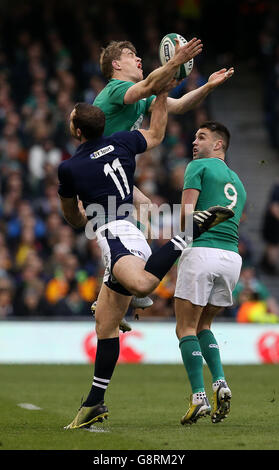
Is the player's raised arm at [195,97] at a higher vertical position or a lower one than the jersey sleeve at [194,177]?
higher

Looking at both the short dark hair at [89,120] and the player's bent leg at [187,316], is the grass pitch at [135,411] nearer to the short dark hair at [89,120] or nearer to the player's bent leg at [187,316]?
the player's bent leg at [187,316]

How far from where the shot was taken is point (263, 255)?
66.2ft

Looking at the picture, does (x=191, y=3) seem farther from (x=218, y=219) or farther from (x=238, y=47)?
(x=218, y=219)

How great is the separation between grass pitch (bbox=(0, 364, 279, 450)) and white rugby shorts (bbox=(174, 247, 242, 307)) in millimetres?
1001

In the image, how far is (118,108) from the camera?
332 inches

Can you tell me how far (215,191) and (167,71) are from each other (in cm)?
106

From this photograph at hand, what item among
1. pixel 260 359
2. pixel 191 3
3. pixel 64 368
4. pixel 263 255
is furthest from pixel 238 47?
pixel 64 368

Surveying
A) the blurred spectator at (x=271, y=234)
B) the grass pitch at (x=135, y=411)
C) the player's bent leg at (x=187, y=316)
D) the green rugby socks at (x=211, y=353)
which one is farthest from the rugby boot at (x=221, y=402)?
the blurred spectator at (x=271, y=234)

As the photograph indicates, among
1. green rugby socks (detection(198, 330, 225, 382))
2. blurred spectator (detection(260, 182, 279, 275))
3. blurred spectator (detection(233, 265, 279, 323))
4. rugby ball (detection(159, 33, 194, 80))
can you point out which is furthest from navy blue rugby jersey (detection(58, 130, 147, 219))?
blurred spectator (detection(260, 182, 279, 275))

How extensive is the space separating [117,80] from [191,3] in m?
16.9

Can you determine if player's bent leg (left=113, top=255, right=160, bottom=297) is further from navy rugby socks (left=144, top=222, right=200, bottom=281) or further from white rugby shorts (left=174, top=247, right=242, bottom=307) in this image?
white rugby shorts (left=174, top=247, right=242, bottom=307)

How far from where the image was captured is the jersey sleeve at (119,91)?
8273 millimetres

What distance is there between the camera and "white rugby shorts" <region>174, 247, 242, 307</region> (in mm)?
8273

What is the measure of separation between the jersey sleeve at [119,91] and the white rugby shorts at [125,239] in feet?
3.33
